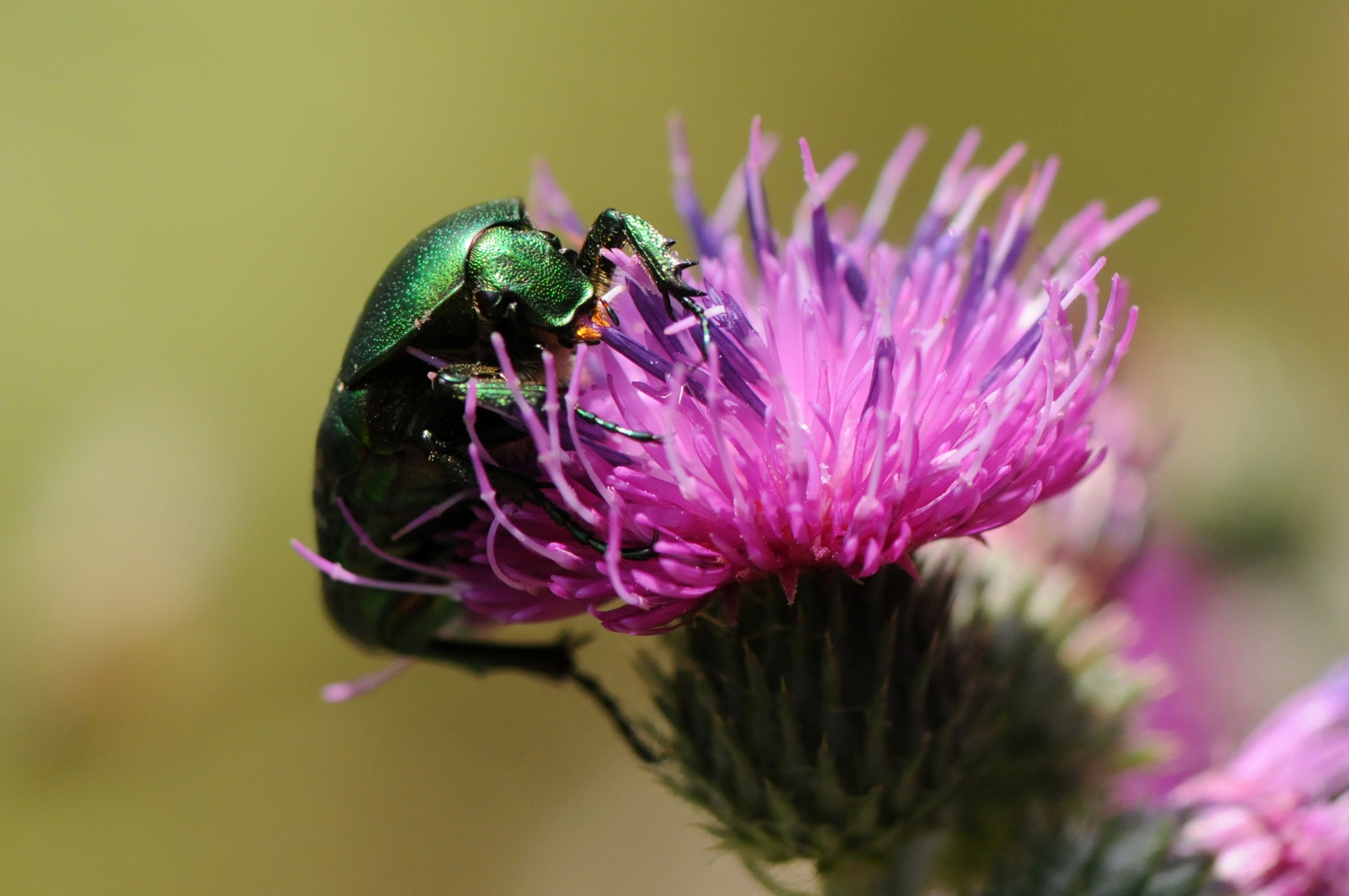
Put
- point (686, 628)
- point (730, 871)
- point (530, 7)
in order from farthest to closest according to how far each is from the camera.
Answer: point (530, 7) < point (730, 871) < point (686, 628)

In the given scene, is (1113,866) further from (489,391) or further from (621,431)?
(489,391)

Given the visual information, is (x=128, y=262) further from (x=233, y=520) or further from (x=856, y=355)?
(x=856, y=355)

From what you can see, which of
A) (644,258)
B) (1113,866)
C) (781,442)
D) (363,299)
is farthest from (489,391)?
(363,299)

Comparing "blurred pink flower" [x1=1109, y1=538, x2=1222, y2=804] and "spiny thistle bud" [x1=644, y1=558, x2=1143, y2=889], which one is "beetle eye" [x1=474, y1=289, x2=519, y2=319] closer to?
"spiny thistle bud" [x1=644, y1=558, x2=1143, y2=889]

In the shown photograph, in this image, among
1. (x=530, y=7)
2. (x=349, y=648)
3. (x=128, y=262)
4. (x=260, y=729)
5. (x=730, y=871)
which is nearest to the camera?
(x=730, y=871)

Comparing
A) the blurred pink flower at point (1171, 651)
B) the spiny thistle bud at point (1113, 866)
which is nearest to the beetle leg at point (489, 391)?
the spiny thistle bud at point (1113, 866)

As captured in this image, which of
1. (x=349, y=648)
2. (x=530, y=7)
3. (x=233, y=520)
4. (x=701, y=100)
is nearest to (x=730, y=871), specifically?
(x=349, y=648)

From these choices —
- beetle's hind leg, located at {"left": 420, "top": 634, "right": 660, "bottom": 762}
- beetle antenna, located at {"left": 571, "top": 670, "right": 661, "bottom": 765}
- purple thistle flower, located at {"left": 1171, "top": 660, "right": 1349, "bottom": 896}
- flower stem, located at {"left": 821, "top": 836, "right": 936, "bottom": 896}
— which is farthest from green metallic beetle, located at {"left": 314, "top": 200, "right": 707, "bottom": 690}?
purple thistle flower, located at {"left": 1171, "top": 660, "right": 1349, "bottom": 896}
